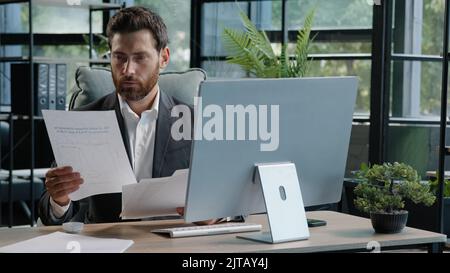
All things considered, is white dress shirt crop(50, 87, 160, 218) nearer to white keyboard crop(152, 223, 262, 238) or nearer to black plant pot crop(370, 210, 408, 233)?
white keyboard crop(152, 223, 262, 238)

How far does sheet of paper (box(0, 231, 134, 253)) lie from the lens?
6.27 feet

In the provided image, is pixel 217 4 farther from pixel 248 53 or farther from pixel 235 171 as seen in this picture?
pixel 235 171

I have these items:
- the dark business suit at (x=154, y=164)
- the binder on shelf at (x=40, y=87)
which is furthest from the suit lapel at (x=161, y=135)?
the binder on shelf at (x=40, y=87)

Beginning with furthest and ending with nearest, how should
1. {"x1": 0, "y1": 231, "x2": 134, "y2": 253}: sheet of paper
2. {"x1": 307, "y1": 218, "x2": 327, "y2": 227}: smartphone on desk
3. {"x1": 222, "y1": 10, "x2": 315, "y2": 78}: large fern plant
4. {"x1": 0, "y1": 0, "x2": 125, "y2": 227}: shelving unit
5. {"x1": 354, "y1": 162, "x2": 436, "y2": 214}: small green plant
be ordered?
{"x1": 0, "y1": 0, "x2": 125, "y2": 227}: shelving unit → {"x1": 222, "y1": 10, "x2": 315, "y2": 78}: large fern plant → {"x1": 307, "y1": 218, "x2": 327, "y2": 227}: smartphone on desk → {"x1": 354, "y1": 162, "x2": 436, "y2": 214}: small green plant → {"x1": 0, "y1": 231, "x2": 134, "y2": 253}: sheet of paper

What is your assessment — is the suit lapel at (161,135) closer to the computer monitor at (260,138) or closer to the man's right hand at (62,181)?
the man's right hand at (62,181)

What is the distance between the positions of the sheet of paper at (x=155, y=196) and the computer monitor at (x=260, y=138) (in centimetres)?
15

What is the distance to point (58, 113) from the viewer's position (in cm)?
204

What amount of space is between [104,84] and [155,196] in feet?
2.59

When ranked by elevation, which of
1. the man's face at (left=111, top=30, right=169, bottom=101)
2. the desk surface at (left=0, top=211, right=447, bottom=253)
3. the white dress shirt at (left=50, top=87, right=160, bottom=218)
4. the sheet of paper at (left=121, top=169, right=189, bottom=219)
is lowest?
the desk surface at (left=0, top=211, right=447, bottom=253)

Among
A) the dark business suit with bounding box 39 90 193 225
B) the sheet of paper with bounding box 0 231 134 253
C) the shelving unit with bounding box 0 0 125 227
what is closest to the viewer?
the sheet of paper with bounding box 0 231 134 253

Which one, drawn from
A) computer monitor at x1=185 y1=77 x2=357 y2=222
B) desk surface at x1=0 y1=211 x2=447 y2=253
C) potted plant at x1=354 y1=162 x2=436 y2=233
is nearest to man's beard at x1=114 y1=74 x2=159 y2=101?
desk surface at x1=0 y1=211 x2=447 y2=253

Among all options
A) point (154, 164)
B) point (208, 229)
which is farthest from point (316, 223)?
point (154, 164)

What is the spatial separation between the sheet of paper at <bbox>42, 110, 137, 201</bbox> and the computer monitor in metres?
0.27
